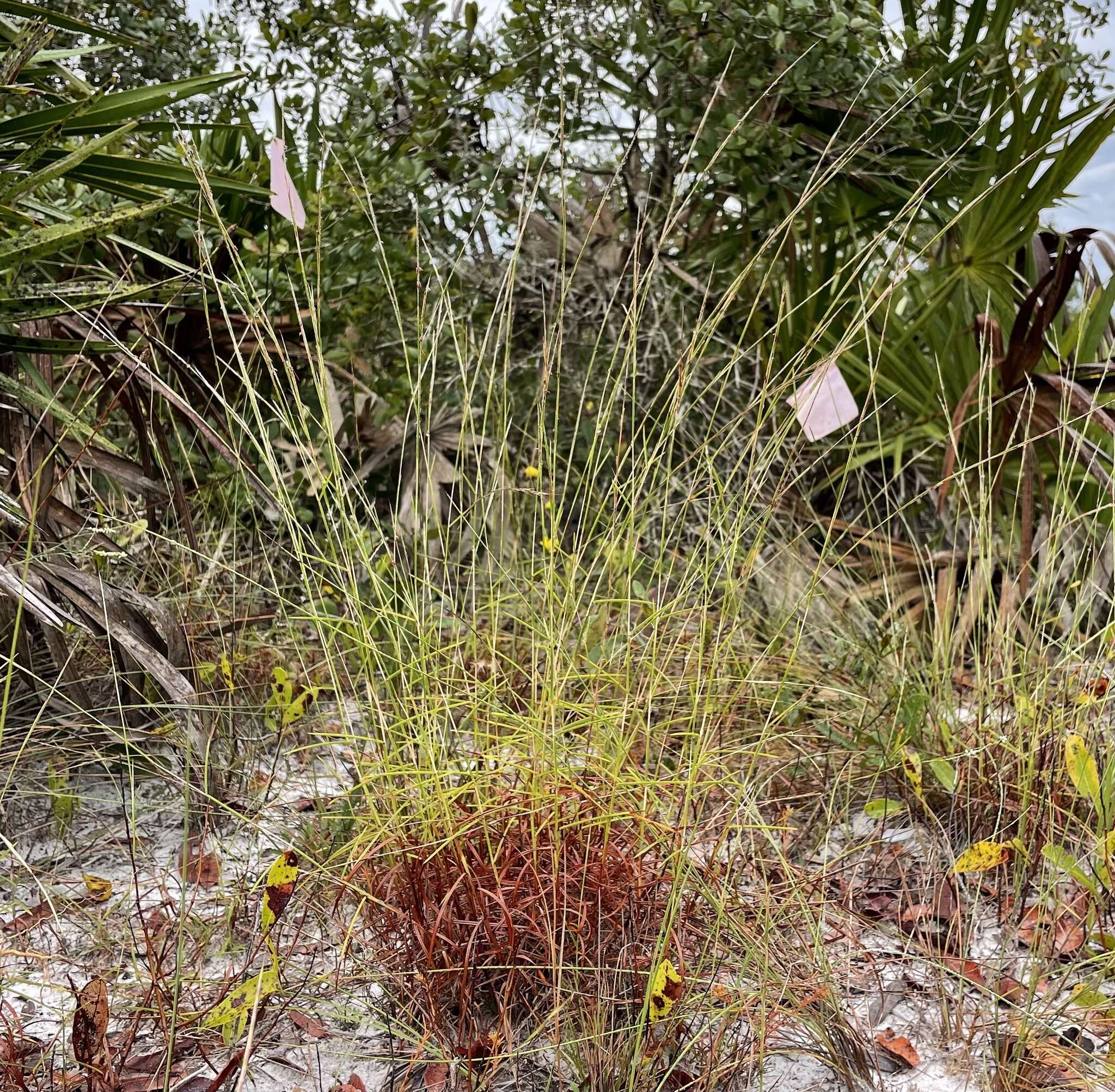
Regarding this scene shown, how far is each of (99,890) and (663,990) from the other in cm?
102

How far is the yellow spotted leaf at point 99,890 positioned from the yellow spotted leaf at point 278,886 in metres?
0.64

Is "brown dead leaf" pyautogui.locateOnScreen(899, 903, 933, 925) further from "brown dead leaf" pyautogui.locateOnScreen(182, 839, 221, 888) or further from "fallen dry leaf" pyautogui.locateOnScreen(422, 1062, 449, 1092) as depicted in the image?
"brown dead leaf" pyautogui.locateOnScreen(182, 839, 221, 888)

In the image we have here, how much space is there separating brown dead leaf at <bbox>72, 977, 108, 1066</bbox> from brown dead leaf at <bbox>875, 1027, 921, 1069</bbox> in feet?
3.20

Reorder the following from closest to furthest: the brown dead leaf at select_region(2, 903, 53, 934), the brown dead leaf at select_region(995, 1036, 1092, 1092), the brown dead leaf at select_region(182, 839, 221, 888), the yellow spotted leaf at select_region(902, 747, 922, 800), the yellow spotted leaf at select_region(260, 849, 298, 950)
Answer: the yellow spotted leaf at select_region(260, 849, 298, 950) < the brown dead leaf at select_region(995, 1036, 1092, 1092) < the brown dead leaf at select_region(2, 903, 53, 934) < the yellow spotted leaf at select_region(902, 747, 922, 800) < the brown dead leaf at select_region(182, 839, 221, 888)

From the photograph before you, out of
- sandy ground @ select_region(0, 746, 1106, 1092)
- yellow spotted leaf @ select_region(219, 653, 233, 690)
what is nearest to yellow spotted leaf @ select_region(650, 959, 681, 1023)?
sandy ground @ select_region(0, 746, 1106, 1092)

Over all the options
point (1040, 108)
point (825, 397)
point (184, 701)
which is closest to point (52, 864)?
point (184, 701)

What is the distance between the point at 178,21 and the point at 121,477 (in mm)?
2894

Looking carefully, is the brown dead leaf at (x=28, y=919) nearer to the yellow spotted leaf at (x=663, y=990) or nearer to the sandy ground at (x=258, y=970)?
the sandy ground at (x=258, y=970)

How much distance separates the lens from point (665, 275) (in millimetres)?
3721

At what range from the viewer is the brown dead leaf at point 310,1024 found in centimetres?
140

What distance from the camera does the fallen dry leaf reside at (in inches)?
51.5

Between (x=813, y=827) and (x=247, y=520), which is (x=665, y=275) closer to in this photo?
(x=247, y=520)

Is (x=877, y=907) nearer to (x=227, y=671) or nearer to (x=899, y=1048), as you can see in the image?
(x=899, y=1048)

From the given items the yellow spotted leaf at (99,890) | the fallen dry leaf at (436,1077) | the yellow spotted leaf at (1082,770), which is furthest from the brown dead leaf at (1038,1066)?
the yellow spotted leaf at (99,890)
